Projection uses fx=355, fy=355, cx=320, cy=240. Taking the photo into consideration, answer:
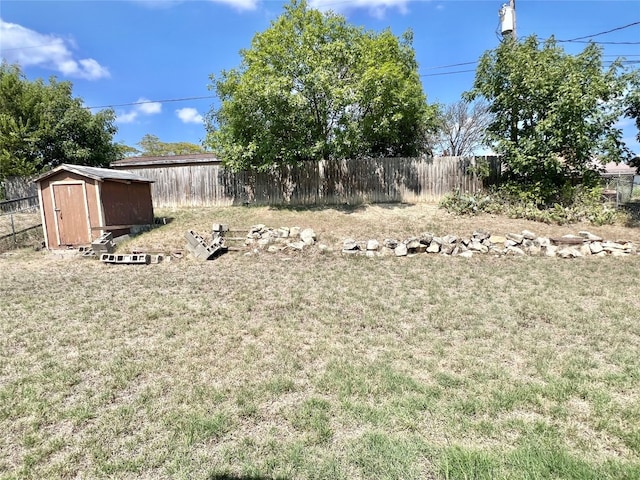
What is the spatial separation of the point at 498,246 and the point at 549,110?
4.94 m

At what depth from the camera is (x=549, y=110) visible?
9.59 m

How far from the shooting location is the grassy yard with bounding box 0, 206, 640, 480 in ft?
6.59

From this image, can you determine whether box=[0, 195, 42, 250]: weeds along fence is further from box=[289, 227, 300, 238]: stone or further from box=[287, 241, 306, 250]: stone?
box=[287, 241, 306, 250]: stone

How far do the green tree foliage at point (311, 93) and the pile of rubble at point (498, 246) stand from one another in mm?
4626

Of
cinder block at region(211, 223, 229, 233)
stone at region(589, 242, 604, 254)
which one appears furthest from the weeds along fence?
stone at region(589, 242, 604, 254)

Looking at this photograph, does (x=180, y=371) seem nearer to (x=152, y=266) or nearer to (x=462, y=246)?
(x=152, y=266)

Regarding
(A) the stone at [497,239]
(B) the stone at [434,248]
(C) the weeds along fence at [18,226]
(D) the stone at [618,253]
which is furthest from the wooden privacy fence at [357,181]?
(C) the weeds along fence at [18,226]

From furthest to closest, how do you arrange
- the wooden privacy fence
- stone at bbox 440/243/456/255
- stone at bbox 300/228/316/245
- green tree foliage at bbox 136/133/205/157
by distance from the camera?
green tree foliage at bbox 136/133/205/157 → the wooden privacy fence → stone at bbox 300/228/316/245 → stone at bbox 440/243/456/255

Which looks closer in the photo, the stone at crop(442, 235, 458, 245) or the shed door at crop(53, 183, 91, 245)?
the stone at crop(442, 235, 458, 245)

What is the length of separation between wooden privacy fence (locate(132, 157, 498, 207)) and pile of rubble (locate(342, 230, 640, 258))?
476 centimetres

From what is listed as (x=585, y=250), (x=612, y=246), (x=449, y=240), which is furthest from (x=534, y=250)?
(x=449, y=240)

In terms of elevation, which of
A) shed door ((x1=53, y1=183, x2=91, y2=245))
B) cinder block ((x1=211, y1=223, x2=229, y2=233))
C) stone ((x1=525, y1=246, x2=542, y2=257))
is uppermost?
shed door ((x1=53, y1=183, x2=91, y2=245))

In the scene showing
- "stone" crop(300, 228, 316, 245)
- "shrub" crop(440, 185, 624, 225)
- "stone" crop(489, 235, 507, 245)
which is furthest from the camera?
"shrub" crop(440, 185, 624, 225)

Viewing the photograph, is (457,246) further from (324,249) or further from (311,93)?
(311,93)
